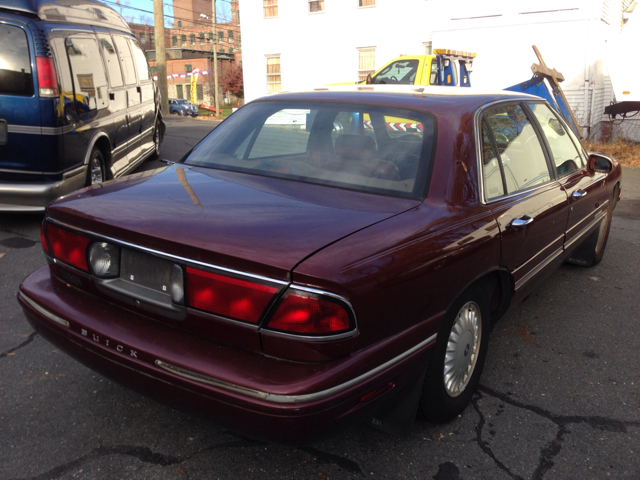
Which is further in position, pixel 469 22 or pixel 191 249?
pixel 469 22

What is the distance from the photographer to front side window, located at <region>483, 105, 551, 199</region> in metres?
2.97

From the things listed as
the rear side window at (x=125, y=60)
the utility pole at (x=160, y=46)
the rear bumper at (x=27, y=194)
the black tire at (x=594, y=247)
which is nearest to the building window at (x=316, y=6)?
the utility pole at (x=160, y=46)

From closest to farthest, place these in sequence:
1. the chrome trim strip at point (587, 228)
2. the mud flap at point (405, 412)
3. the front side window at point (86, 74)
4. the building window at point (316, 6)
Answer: the mud flap at point (405, 412) < the chrome trim strip at point (587, 228) < the front side window at point (86, 74) < the building window at point (316, 6)

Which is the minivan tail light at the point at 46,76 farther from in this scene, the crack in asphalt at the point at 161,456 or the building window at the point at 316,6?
the building window at the point at 316,6

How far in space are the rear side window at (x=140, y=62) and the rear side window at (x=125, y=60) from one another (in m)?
0.35

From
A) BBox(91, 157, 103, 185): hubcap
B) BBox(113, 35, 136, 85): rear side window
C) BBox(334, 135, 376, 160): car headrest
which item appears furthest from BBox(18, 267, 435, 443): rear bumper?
BBox(113, 35, 136, 85): rear side window

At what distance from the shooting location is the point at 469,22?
649 inches

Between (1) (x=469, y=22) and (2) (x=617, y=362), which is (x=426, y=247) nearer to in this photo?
(2) (x=617, y=362)

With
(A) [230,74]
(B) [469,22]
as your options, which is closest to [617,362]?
(B) [469,22]

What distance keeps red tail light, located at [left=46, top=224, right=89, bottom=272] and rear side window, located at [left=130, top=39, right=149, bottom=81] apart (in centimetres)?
614

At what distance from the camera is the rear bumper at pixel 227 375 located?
6.09 feet

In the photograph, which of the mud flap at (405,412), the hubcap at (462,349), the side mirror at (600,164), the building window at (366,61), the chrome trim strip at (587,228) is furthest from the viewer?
the building window at (366,61)

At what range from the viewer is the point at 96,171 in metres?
6.27

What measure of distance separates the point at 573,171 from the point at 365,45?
1626cm
